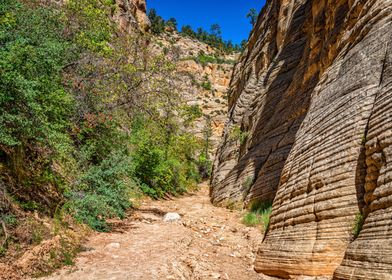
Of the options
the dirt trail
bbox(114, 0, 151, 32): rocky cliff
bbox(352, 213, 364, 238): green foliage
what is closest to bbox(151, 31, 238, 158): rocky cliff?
bbox(114, 0, 151, 32): rocky cliff

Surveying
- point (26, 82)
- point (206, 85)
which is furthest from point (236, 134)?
point (206, 85)

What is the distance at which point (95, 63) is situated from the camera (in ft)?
41.6

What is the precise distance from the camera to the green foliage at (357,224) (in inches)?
179

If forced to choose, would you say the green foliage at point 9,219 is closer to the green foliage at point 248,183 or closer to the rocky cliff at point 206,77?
the green foliage at point 248,183

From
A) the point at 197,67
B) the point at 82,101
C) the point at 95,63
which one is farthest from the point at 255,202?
the point at 197,67

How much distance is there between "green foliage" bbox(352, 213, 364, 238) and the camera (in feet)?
14.9

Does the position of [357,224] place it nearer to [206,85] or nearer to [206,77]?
[206,85]

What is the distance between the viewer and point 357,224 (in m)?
4.62

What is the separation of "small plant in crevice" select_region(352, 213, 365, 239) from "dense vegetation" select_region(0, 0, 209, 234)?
5.27 metres

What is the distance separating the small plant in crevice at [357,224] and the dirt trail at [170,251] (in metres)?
2.00

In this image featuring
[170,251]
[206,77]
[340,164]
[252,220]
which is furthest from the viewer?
[206,77]

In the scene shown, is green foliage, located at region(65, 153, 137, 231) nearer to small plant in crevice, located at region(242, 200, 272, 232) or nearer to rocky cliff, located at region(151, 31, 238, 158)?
small plant in crevice, located at region(242, 200, 272, 232)

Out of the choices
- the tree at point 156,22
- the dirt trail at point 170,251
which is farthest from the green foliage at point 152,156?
the tree at point 156,22

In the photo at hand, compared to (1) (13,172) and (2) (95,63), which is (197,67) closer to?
(2) (95,63)
